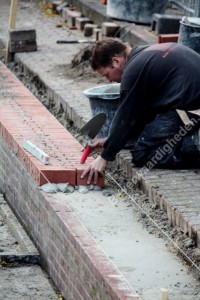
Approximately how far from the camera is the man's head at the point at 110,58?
8.77 m

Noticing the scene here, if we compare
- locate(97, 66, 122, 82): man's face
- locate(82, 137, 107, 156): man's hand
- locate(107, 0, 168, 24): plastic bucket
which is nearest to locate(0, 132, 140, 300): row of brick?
locate(82, 137, 107, 156): man's hand

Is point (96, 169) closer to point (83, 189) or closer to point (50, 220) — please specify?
point (83, 189)

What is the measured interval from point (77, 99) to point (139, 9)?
3.46 metres

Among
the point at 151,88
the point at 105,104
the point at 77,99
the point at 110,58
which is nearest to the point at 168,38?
the point at 77,99

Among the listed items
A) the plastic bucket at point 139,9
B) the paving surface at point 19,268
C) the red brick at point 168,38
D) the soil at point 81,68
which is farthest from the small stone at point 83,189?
the plastic bucket at point 139,9

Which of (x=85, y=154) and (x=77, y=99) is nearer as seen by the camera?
(x=85, y=154)

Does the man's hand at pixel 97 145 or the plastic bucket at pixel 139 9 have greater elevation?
the plastic bucket at pixel 139 9

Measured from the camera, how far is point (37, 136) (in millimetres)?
10094

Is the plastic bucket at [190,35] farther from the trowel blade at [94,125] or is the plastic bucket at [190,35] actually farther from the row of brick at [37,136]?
the trowel blade at [94,125]

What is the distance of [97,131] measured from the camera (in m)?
9.45

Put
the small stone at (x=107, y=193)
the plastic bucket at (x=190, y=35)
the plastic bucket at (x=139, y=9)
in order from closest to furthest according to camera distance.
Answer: the small stone at (x=107, y=193) → the plastic bucket at (x=190, y=35) → the plastic bucket at (x=139, y=9)

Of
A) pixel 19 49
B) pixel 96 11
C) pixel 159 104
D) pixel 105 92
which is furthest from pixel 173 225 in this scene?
pixel 96 11

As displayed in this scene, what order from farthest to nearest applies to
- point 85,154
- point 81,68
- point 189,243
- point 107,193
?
point 81,68 → point 85,154 → point 107,193 → point 189,243

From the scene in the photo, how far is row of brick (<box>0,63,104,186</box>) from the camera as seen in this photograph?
29.6 ft
